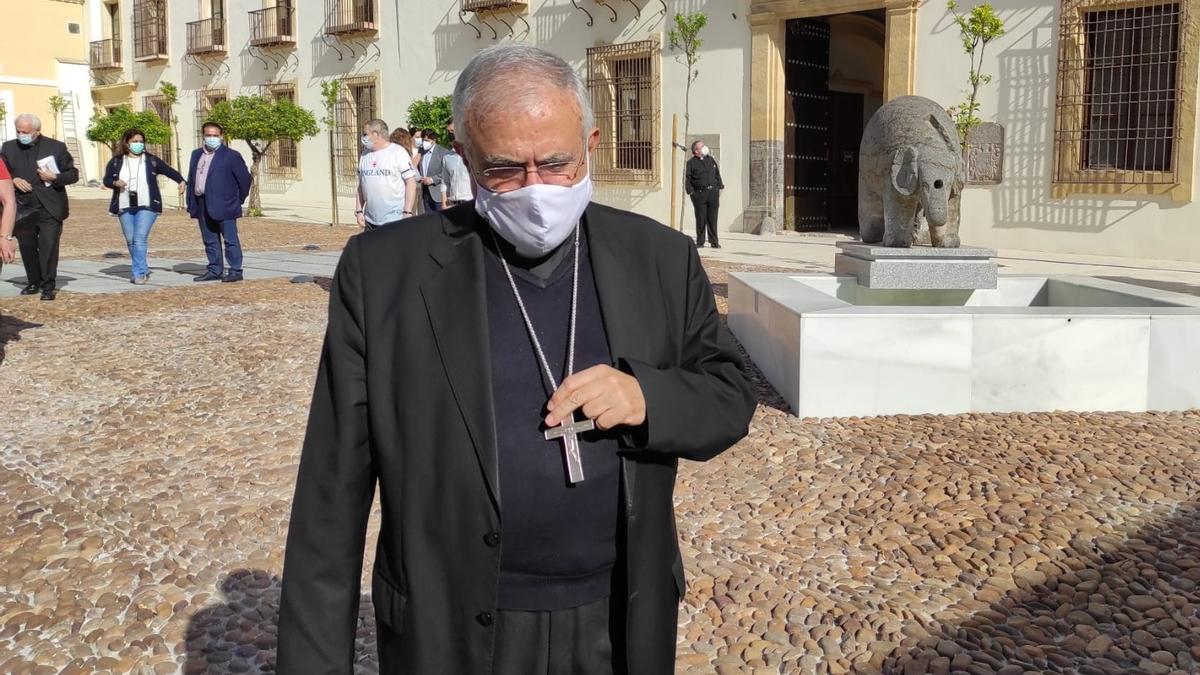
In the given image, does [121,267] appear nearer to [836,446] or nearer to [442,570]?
[836,446]

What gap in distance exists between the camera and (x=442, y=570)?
1612 millimetres

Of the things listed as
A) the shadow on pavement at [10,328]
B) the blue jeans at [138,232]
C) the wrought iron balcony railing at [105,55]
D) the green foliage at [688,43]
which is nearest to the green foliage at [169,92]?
the wrought iron balcony railing at [105,55]

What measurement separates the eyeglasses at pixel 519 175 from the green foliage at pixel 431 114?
18.3 m

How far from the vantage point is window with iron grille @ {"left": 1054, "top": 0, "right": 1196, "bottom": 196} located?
45.3ft

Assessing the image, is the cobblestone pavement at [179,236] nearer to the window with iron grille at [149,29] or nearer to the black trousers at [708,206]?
the black trousers at [708,206]

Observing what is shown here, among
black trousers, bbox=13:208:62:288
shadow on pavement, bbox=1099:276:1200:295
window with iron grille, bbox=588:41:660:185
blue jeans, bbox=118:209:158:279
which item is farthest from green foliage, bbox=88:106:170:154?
shadow on pavement, bbox=1099:276:1200:295

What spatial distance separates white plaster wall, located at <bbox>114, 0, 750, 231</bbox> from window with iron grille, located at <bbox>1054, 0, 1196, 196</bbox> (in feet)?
A: 17.7

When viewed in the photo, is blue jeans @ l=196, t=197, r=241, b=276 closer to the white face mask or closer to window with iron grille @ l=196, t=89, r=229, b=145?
the white face mask

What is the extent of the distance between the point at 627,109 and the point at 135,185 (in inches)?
456

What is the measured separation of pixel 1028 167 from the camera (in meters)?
15.3

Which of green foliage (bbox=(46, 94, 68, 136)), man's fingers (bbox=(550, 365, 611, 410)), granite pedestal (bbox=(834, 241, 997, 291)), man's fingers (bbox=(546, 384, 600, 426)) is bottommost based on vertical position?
granite pedestal (bbox=(834, 241, 997, 291))

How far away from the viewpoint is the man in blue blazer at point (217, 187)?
10602mm

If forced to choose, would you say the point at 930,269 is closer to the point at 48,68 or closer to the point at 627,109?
the point at 627,109

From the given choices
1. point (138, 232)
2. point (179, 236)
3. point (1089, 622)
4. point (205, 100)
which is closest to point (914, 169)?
point (1089, 622)
